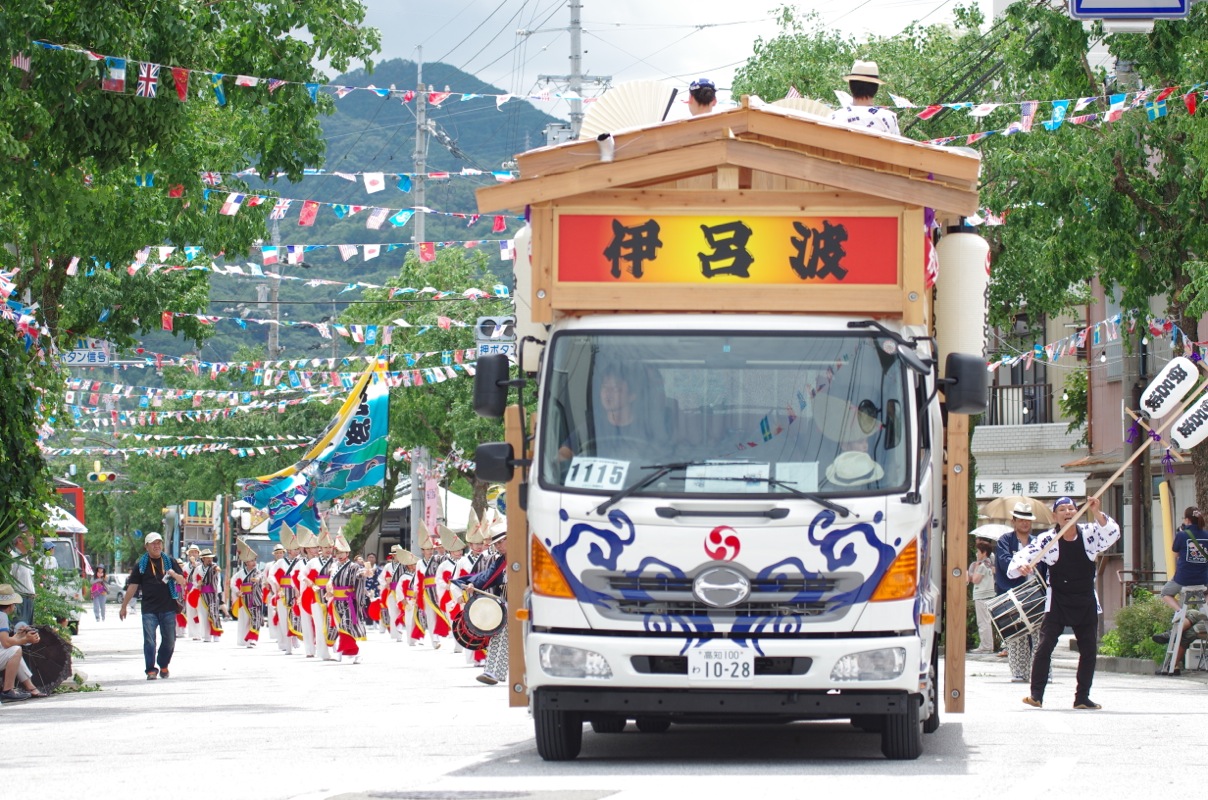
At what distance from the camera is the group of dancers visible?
27594 millimetres

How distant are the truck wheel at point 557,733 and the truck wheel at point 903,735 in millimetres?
1674

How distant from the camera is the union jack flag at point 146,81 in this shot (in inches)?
666

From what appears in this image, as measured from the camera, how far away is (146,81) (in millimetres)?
16984

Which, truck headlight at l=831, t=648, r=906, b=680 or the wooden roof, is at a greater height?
the wooden roof

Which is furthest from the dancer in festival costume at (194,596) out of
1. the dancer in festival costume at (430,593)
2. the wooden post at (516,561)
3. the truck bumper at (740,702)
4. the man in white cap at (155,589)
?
the truck bumper at (740,702)

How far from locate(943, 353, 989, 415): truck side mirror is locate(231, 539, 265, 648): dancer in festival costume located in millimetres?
28912

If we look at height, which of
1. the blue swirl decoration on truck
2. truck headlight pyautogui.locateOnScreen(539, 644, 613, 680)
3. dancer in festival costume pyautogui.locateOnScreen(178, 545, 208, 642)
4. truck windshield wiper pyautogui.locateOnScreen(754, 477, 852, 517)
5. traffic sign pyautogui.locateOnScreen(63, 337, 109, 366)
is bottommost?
dancer in festival costume pyautogui.locateOnScreen(178, 545, 208, 642)

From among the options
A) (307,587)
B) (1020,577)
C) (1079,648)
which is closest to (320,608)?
(307,587)

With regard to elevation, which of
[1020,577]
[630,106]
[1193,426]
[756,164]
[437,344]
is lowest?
[1020,577]

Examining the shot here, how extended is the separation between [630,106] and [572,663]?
3729 millimetres

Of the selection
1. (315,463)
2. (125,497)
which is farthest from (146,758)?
(125,497)

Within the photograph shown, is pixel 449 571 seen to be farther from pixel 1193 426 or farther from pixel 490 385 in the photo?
pixel 490 385

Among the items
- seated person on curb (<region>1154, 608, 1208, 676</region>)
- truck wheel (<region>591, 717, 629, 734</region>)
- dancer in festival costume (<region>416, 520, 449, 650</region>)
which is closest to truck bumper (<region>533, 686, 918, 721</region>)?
truck wheel (<region>591, 717, 629, 734</region>)

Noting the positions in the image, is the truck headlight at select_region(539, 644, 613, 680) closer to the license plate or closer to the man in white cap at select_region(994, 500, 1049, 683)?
the license plate
